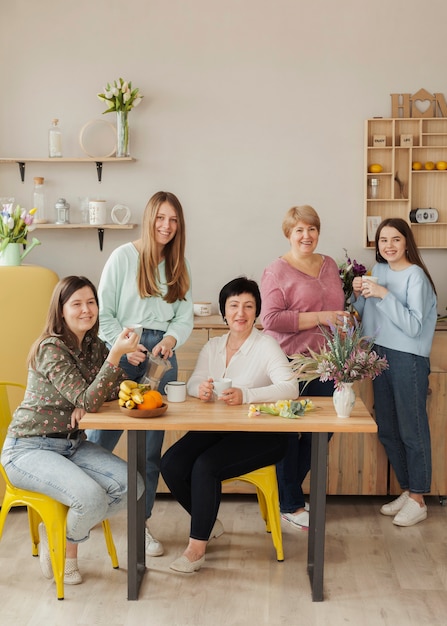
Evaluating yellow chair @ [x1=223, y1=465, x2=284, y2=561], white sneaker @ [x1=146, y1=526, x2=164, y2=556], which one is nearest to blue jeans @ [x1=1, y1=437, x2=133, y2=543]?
white sneaker @ [x1=146, y1=526, x2=164, y2=556]

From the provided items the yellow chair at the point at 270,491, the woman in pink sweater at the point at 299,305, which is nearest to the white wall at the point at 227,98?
the woman in pink sweater at the point at 299,305

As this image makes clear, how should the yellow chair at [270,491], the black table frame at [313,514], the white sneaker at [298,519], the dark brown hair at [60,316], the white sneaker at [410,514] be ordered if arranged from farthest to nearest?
the white sneaker at [410,514]
the white sneaker at [298,519]
the yellow chair at [270,491]
the dark brown hair at [60,316]
the black table frame at [313,514]

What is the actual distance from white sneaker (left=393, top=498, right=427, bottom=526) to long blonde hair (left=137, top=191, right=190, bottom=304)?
1.46 metres

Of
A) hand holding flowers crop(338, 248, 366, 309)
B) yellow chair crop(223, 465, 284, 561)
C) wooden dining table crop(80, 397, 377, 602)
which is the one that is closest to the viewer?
wooden dining table crop(80, 397, 377, 602)

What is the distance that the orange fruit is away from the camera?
8.96 feet

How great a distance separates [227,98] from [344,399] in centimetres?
226

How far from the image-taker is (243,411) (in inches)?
112

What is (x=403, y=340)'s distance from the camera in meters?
3.58

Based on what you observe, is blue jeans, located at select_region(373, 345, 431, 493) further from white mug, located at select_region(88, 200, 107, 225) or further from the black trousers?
white mug, located at select_region(88, 200, 107, 225)

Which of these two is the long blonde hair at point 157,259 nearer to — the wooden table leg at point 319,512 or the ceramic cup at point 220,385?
the ceramic cup at point 220,385

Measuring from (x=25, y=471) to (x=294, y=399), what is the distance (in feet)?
3.39

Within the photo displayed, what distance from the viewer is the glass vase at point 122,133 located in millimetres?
4285

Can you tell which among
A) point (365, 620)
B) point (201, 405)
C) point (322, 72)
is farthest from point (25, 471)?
point (322, 72)

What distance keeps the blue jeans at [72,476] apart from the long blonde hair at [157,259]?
0.69 metres
